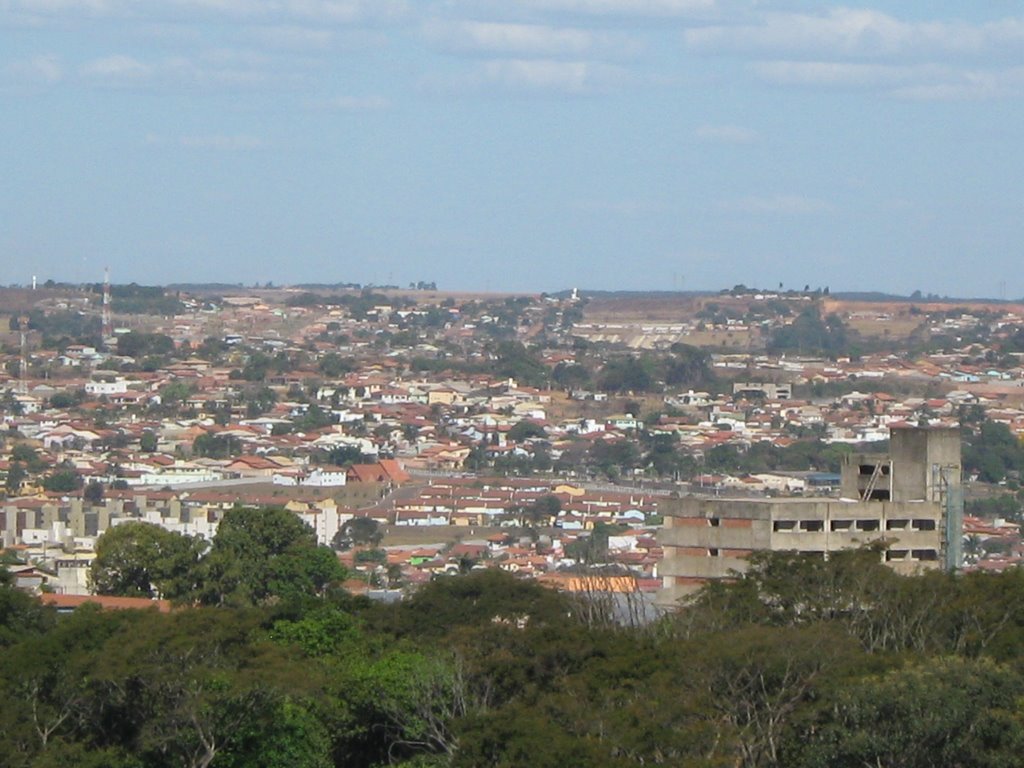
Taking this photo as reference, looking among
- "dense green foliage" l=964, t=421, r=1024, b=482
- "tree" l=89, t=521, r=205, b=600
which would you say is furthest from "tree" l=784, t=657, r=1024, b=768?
"dense green foliage" l=964, t=421, r=1024, b=482

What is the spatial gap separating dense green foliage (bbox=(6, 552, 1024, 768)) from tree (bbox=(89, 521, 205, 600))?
16.4 meters

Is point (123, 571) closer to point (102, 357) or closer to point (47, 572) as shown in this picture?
point (47, 572)

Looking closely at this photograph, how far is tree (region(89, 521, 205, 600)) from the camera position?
1884 inches

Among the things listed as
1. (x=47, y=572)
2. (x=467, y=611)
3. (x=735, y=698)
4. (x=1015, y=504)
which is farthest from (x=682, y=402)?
(x=735, y=698)

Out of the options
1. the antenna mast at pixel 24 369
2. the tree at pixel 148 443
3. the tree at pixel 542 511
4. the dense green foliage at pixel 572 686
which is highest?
the dense green foliage at pixel 572 686

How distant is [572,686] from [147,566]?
23841 mm

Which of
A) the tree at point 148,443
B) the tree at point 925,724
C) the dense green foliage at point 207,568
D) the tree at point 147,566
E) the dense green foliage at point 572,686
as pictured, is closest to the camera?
the tree at point 925,724

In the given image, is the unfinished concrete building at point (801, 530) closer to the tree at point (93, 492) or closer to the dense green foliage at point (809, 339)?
the tree at point (93, 492)

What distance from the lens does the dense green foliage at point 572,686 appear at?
78.2 ft

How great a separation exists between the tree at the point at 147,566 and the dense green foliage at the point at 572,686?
16447 millimetres

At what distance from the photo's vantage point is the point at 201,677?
26328 mm

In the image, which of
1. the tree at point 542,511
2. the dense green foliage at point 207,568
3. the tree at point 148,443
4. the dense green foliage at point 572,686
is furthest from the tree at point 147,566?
the tree at point 148,443

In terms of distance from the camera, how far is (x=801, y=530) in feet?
120

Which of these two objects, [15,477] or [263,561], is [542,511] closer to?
[15,477]
